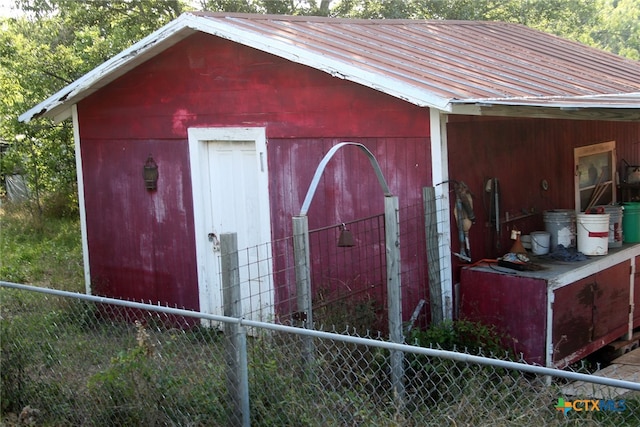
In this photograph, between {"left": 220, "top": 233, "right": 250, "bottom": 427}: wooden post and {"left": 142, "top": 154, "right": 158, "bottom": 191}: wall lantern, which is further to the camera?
{"left": 142, "top": 154, "right": 158, "bottom": 191}: wall lantern

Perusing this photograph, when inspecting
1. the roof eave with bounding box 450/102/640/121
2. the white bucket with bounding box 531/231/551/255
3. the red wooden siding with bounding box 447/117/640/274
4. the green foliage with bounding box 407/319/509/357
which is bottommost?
the green foliage with bounding box 407/319/509/357

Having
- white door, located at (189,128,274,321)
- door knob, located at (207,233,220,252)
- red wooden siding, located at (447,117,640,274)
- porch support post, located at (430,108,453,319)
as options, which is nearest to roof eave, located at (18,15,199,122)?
white door, located at (189,128,274,321)

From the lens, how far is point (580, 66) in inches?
398

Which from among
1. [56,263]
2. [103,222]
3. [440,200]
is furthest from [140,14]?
[440,200]

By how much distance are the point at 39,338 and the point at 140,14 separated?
13.3 m

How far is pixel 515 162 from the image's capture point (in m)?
7.73

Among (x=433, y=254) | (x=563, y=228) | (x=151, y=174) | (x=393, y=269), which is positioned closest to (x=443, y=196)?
(x=433, y=254)

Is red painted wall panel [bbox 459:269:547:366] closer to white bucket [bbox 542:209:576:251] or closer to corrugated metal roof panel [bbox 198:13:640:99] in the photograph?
white bucket [bbox 542:209:576:251]

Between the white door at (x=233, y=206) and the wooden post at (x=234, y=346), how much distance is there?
2.72 meters

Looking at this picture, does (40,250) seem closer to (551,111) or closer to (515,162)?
(515,162)

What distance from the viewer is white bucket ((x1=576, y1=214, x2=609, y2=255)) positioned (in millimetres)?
7316

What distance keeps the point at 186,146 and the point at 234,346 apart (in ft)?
13.6

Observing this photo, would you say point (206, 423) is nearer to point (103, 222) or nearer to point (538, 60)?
point (103, 222)

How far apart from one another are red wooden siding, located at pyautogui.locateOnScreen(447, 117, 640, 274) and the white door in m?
2.07
